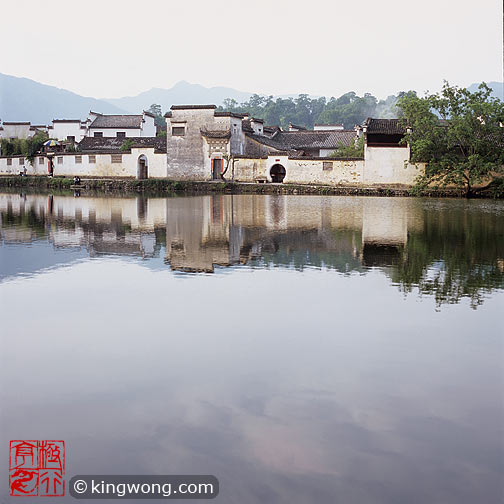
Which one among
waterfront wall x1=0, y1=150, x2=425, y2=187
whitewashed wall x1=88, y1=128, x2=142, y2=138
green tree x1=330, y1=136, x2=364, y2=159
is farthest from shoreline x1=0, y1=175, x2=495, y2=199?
whitewashed wall x1=88, y1=128, x2=142, y2=138

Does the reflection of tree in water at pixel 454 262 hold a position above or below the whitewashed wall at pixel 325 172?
below

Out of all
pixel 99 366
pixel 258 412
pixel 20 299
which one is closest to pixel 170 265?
pixel 20 299

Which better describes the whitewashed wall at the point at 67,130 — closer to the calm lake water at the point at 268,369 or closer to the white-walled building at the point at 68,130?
the white-walled building at the point at 68,130

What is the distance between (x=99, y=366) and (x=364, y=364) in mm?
2545

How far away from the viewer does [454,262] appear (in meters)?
11.7

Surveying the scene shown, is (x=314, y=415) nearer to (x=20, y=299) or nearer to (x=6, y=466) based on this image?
(x=6, y=466)

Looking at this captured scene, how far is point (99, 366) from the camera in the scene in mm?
6012

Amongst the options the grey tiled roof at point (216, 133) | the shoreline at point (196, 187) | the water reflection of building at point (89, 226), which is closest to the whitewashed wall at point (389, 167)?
the shoreline at point (196, 187)

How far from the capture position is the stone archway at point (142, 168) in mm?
48094

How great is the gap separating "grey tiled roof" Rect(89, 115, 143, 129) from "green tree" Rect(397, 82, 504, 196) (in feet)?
112

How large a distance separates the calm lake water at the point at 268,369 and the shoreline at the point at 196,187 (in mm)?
24390

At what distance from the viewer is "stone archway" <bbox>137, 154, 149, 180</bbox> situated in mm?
48094

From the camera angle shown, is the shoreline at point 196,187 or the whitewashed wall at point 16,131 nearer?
the shoreline at point 196,187

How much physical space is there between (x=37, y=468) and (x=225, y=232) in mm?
12783
